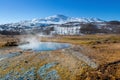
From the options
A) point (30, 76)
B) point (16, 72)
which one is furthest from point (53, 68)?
point (16, 72)

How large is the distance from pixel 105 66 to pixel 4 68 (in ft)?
78.4

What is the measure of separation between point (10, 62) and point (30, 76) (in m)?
11.3

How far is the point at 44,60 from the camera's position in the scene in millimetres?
44000

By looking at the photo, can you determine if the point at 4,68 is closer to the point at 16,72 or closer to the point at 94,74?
the point at 16,72

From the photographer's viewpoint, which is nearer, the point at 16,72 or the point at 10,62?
the point at 16,72

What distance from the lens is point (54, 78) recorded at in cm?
3425

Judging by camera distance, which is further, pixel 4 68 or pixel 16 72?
pixel 4 68

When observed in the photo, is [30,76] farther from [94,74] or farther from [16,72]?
[94,74]

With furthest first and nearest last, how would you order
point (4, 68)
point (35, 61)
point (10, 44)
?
point (10, 44) → point (35, 61) → point (4, 68)

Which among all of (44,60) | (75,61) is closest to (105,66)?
(75,61)

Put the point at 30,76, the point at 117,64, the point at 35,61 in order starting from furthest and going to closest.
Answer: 1. the point at 35,61
2. the point at 117,64
3. the point at 30,76

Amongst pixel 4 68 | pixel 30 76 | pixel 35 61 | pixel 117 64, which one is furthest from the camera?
pixel 35 61

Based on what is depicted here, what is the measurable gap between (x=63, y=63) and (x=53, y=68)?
3.21 metres

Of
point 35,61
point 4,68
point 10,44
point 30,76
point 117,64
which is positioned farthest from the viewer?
point 10,44
